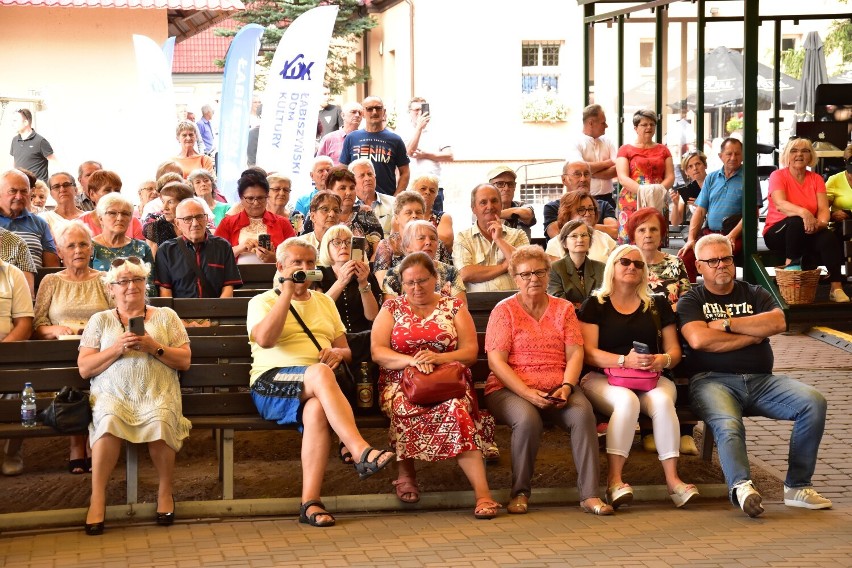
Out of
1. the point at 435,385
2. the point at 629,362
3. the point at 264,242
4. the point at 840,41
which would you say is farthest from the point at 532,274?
the point at 840,41

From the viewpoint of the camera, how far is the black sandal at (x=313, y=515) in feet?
21.5

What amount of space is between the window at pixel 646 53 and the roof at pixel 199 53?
25.9m

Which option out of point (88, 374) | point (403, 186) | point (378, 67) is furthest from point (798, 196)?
point (378, 67)

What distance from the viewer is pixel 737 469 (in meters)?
6.81

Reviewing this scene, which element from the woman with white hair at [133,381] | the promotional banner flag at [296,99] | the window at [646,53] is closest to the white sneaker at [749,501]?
the woman with white hair at [133,381]

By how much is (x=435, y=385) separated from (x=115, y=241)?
282 centimetres

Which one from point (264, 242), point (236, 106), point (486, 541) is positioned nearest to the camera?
point (486, 541)

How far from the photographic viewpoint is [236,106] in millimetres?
15984

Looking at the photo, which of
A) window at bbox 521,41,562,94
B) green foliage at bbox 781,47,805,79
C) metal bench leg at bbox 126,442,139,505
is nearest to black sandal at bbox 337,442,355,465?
metal bench leg at bbox 126,442,139,505

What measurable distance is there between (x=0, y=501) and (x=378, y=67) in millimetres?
29144

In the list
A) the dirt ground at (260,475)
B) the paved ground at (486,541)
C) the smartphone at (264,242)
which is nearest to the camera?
the paved ground at (486,541)

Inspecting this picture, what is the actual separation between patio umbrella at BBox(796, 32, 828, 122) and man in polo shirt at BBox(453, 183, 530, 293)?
10.4m

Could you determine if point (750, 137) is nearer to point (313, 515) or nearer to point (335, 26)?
point (313, 515)

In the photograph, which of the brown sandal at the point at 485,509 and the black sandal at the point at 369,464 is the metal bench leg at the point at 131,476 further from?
the brown sandal at the point at 485,509
